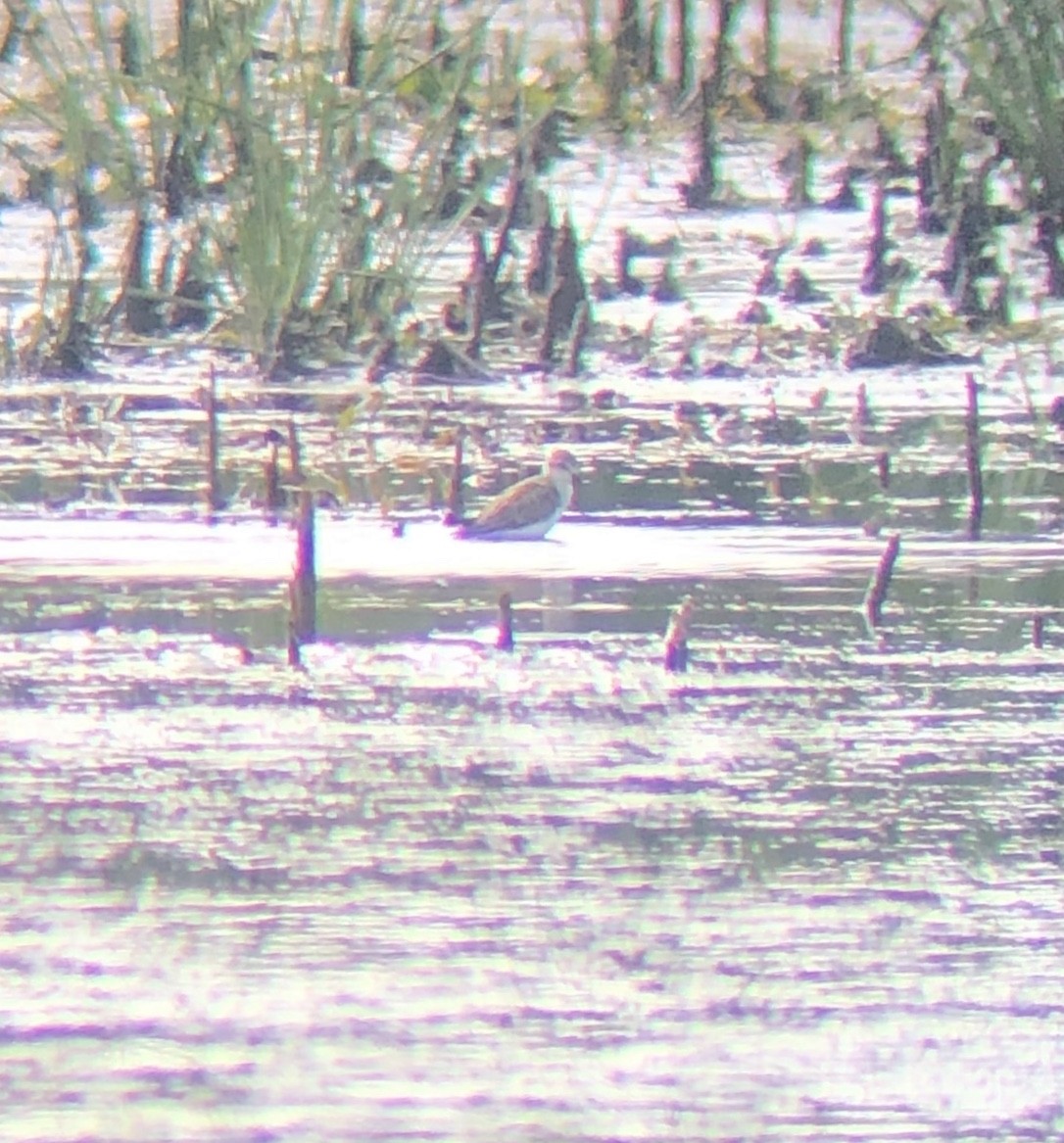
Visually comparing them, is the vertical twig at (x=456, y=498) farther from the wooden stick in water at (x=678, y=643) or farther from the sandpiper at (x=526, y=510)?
the wooden stick in water at (x=678, y=643)

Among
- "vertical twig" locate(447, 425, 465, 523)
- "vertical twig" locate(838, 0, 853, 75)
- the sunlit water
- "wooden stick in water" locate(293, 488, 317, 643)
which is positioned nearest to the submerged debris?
"vertical twig" locate(447, 425, 465, 523)

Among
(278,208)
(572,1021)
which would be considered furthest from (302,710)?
(278,208)

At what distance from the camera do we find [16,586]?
22.7ft

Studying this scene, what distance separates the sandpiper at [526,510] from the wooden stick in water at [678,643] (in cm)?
115

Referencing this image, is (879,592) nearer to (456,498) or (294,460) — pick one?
(456,498)

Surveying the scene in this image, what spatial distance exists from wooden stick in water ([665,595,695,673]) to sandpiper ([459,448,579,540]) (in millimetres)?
1149

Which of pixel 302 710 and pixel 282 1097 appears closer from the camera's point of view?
pixel 282 1097

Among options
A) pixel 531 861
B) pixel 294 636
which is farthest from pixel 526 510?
pixel 531 861

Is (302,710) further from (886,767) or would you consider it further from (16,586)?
(16,586)

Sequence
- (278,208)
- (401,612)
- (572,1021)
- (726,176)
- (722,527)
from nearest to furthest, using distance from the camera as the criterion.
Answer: (572,1021)
(401,612)
(722,527)
(278,208)
(726,176)

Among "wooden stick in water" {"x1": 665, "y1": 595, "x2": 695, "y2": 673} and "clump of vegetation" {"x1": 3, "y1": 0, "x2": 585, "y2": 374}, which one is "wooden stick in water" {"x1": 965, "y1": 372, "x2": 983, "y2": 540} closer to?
"wooden stick in water" {"x1": 665, "y1": 595, "x2": 695, "y2": 673}

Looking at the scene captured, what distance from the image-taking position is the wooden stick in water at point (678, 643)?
239 inches

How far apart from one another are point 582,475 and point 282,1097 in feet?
16.5

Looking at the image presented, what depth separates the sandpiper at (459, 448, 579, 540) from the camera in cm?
736
